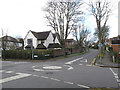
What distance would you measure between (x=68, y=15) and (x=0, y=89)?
19.7m

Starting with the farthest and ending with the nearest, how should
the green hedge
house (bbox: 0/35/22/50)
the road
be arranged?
house (bbox: 0/35/22/50)
the green hedge
the road

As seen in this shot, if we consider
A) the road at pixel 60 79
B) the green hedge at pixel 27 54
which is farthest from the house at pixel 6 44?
the road at pixel 60 79

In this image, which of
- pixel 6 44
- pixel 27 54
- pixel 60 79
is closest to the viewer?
pixel 60 79

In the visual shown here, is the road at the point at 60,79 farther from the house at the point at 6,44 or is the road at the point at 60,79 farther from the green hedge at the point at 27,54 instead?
the house at the point at 6,44

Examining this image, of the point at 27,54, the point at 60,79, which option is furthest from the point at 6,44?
the point at 60,79

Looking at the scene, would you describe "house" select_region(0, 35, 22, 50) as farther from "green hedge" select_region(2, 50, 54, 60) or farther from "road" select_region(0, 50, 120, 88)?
"road" select_region(0, 50, 120, 88)

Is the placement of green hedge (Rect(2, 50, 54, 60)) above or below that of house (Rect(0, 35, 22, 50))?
below

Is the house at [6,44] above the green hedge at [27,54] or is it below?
above

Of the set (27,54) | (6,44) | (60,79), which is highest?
(6,44)

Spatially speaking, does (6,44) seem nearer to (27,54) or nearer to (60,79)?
(27,54)

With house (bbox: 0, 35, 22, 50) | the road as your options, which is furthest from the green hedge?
the road

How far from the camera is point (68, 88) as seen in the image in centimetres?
510

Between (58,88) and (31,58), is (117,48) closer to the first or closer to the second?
(31,58)

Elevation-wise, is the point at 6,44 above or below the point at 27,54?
above
